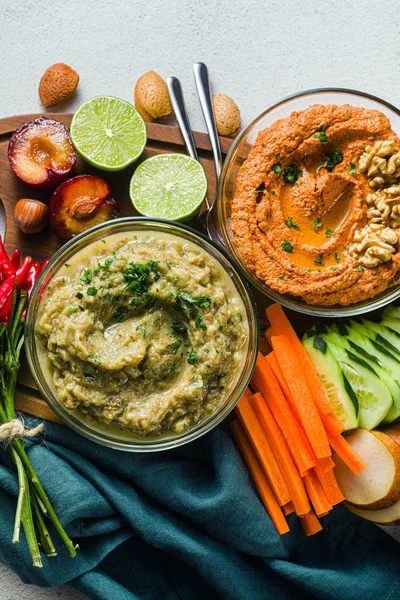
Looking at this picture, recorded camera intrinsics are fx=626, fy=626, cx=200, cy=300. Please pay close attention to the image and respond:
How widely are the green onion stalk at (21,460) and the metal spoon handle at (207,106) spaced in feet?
3.62

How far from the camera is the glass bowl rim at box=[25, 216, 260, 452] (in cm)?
258

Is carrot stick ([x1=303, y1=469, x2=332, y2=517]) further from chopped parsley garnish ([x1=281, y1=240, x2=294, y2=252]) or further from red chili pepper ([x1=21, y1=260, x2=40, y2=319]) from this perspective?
red chili pepper ([x1=21, y1=260, x2=40, y2=319])

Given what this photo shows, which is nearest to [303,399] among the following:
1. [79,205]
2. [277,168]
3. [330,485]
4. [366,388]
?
[366,388]

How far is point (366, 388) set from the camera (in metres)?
2.80

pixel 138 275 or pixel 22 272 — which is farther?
pixel 22 272

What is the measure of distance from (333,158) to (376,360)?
921 mm

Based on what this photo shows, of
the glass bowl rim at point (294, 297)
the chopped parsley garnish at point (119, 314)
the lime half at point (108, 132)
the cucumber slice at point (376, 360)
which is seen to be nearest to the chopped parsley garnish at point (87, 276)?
the chopped parsley garnish at point (119, 314)

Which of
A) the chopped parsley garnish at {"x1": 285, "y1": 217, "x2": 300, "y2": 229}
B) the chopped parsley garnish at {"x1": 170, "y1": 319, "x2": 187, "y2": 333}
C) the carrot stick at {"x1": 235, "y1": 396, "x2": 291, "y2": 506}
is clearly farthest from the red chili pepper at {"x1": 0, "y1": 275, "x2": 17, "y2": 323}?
the chopped parsley garnish at {"x1": 285, "y1": 217, "x2": 300, "y2": 229}

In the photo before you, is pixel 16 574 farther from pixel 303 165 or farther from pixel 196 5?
pixel 196 5

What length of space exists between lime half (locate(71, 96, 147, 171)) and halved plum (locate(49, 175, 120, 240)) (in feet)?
0.31

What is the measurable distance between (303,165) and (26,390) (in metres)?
1.63

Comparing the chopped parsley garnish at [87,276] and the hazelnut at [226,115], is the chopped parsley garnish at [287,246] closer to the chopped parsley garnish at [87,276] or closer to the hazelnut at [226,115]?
the hazelnut at [226,115]

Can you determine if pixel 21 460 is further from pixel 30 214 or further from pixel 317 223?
pixel 317 223

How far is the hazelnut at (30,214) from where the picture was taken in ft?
9.21
